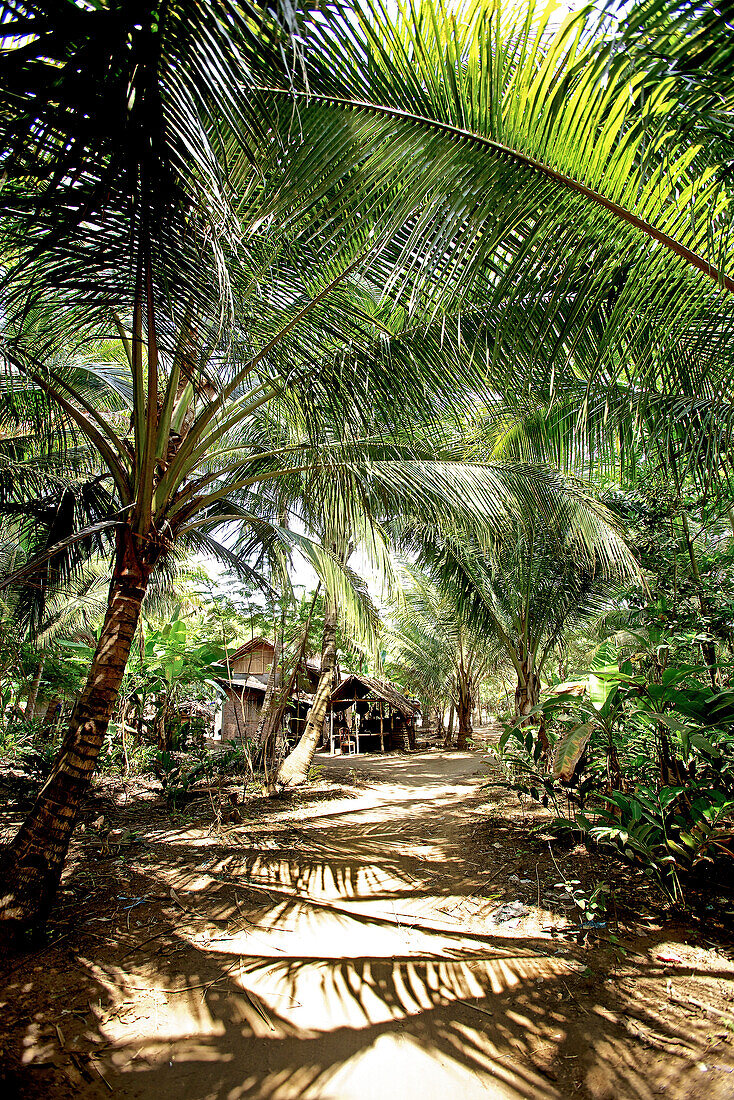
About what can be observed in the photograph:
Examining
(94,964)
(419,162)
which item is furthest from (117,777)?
(419,162)

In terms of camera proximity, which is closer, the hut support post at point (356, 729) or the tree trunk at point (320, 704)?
the tree trunk at point (320, 704)

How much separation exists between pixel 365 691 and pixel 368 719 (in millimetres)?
1814

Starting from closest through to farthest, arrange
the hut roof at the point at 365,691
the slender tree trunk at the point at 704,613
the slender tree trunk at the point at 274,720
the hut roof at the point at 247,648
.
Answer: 1. the slender tree trunk at the point at 704,613
2. the slender tree trunk at the point at 274,720
3. the hut roof at the point at 247,648
4. the hut roof at the point at 365,691

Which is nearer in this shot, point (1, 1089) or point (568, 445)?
point (1, 1089)

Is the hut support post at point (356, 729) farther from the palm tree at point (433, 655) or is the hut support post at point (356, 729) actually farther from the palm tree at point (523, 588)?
the palm tree at point (523, 588)

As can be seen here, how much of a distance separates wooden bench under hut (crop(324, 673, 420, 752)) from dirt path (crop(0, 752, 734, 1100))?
46.4ft

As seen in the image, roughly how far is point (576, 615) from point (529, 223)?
6935 mm

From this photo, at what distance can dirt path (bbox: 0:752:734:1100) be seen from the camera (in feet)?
6.85

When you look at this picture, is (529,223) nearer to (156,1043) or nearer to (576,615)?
(156,1043)

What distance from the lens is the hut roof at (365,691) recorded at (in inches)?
703

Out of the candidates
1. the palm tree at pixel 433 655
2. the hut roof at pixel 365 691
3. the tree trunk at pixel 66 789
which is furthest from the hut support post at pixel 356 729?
the tree trunk at pixel 66 789

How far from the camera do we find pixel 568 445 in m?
4.23

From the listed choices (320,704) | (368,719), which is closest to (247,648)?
(320,704)

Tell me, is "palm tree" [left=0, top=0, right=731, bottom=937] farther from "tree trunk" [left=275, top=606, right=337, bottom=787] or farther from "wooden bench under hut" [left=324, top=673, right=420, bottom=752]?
"wooden bench under hut" [left=324, top=673, right=420, bottom=752]
